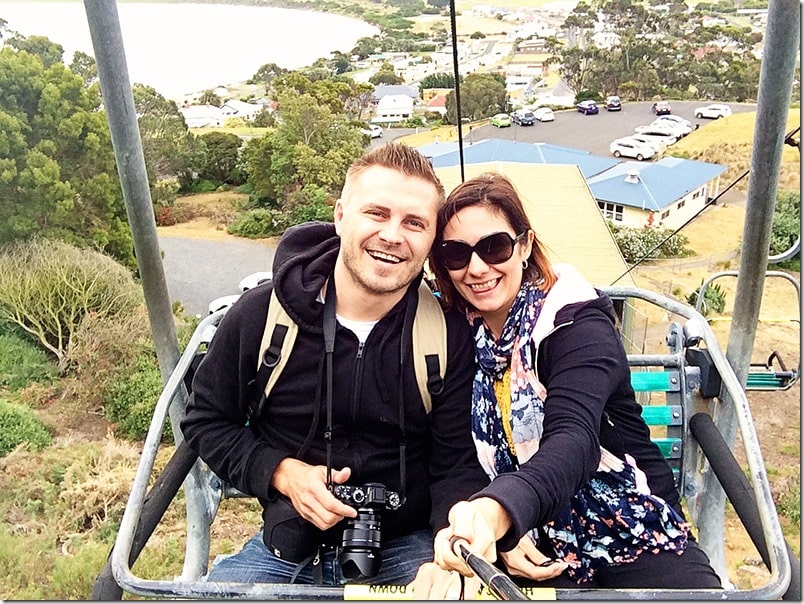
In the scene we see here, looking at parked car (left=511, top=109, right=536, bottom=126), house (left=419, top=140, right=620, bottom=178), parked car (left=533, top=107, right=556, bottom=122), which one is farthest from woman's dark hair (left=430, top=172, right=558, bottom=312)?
parked car (left=533, top=107, right=556, bottom=122)

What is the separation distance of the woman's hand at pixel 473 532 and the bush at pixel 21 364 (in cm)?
1072

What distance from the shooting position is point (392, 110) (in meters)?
9.19

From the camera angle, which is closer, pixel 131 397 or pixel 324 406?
pixel 324 406

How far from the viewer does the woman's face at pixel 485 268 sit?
1.25 meters

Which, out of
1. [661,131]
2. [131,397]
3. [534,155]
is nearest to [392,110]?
[534,155]

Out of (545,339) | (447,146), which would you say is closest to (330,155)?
(447,146)

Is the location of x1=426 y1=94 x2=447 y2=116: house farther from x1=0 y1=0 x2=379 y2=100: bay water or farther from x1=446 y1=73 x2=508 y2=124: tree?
x1=0 y1=0 x2=379 y2=100: bay water

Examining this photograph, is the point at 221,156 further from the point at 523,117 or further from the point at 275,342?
the point at 275,342

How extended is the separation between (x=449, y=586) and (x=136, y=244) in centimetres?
93

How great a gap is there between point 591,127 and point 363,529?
12.6 m

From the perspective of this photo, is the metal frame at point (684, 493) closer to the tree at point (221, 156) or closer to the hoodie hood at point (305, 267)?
the hoodie hood at point (305, 267)

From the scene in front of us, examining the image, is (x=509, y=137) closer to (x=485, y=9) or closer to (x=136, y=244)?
(x=485, y=9)

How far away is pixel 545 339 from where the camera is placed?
1.19 metres

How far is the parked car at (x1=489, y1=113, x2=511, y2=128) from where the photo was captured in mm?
11695
